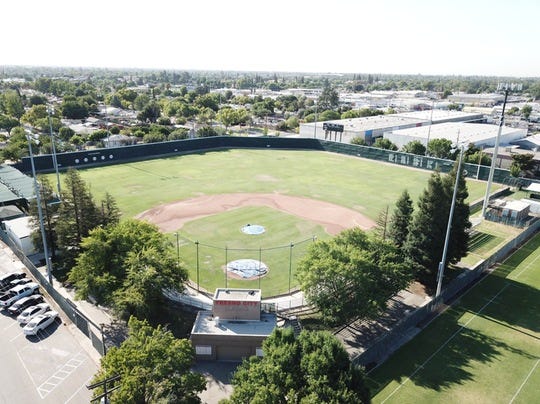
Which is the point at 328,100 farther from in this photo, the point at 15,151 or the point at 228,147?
the point at 15,151

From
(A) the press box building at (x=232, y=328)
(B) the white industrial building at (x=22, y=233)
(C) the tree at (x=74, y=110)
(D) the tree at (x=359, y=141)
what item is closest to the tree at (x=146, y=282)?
(A) the press box building at (x=232, y=328)

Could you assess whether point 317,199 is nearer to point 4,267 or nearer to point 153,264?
point 153,264

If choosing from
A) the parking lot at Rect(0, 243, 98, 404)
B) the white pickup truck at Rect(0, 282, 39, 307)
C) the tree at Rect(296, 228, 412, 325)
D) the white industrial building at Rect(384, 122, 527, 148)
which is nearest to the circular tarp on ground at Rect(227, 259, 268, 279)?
the tree at Rect(296, 228, 412, 325)

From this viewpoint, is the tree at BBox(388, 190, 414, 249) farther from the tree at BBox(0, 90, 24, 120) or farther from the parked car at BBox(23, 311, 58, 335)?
the tree at BBox(0, 90, 24, 120)

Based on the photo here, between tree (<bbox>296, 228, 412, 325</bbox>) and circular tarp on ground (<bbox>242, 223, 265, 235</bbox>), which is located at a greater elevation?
tree (<bbox>296, 228, 412, 325</bbox>)

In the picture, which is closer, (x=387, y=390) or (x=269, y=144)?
(x=387, y=390)

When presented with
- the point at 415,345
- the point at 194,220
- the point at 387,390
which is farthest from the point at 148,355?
the point at 194,220
